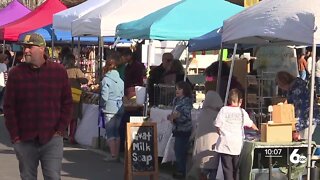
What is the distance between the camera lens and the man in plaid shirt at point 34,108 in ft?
19.1

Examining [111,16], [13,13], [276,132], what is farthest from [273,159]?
[13,13]

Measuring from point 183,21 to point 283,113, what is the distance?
3.74 meters

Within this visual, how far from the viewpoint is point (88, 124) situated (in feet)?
43.7

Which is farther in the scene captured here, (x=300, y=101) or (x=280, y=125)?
(x=300, y=101)

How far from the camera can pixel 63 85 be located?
5996 millimetres

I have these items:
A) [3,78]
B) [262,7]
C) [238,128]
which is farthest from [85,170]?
[3,78]

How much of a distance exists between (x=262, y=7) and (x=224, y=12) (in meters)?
3.79

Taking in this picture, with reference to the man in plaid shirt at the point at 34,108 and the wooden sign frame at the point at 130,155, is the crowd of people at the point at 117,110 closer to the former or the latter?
the man in plaid shirt at the point at 34,108

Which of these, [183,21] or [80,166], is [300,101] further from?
[80,166]

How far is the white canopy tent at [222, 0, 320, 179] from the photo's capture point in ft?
21.5

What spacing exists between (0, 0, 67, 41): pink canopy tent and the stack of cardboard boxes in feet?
38.6

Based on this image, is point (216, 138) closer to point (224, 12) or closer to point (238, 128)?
point (238, 128)

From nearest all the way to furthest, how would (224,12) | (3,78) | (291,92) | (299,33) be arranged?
1. (299,33)
2. (291,92)
3. (224,12)
4. (3,78)
